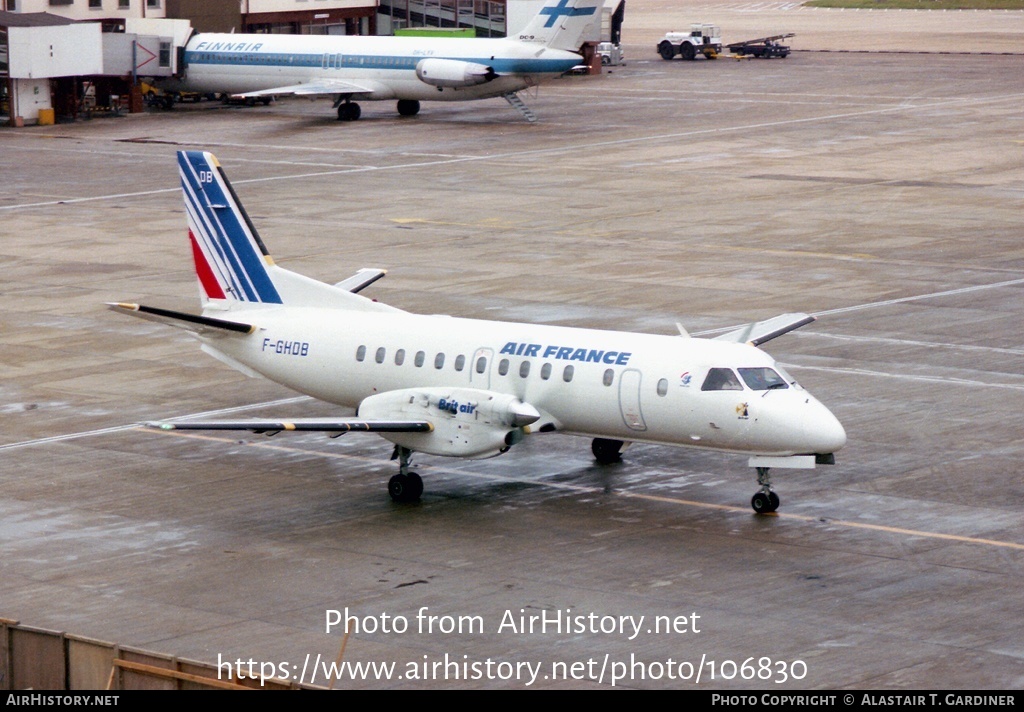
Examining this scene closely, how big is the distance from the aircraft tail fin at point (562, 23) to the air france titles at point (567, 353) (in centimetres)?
6304

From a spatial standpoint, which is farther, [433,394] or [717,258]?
[717,258]

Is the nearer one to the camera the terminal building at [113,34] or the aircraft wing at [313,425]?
the aircraft wing at [313,425]

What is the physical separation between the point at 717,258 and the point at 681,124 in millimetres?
38387

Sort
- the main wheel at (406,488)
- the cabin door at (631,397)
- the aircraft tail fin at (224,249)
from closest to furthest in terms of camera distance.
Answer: the cabin door at (631,397) < the main wheel at (406,488) < the aircraft tail fin at (224,249)

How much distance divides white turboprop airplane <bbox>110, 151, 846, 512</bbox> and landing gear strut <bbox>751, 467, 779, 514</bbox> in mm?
25

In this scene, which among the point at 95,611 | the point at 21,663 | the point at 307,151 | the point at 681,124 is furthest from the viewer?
the point at 681,124

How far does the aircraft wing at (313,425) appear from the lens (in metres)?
27.8

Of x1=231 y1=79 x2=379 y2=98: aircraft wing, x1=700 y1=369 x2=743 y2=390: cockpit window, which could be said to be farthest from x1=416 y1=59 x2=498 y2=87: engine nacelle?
x1=700 y1=369 x2=743 y2=390: cockpit window

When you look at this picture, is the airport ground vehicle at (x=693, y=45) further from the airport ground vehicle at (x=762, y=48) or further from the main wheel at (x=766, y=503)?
the main wheel at (x=766, y=503)

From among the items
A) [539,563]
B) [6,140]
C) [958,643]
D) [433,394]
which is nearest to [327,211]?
[6,140]

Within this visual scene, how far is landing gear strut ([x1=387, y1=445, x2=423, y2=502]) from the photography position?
1147 inches

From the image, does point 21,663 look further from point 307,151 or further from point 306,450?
point 307,151

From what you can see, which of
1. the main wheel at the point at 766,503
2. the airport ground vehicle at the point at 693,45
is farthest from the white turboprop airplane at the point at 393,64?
the main wheel at the point at 766,503
